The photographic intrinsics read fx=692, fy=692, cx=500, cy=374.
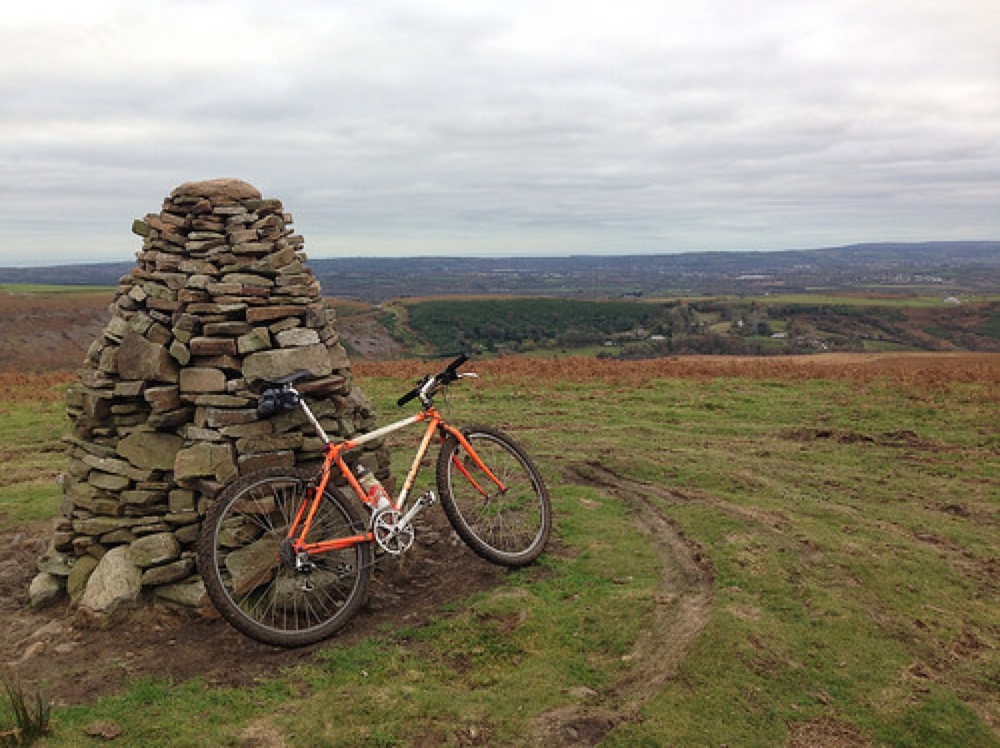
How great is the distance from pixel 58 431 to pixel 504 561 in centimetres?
1519

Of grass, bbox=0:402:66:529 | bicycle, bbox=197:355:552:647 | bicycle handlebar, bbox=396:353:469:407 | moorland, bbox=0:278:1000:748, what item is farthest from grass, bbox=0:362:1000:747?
bicycle handlebar, bbox=396:353:469:407

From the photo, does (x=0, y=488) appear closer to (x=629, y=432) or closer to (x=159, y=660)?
(x=159, y=660)

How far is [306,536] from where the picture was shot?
698 centimetres

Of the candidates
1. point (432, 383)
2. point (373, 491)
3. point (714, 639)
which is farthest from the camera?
point (432, 383)

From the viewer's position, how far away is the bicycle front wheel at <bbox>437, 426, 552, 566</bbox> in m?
7.82

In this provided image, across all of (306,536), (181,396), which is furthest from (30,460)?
(306,536)

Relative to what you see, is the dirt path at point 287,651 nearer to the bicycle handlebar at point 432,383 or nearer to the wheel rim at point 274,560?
the wheel rim at point 274,560

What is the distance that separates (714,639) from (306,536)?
4.06 metres

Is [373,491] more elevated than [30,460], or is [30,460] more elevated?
[373,491]

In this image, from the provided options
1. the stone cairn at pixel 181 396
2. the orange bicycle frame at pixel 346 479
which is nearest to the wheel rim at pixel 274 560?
the orange bicycle frame at pixel 346 479

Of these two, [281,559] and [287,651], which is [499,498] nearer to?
[281,559]

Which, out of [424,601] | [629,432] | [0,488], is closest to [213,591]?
[424,601]

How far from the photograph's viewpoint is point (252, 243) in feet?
26.3

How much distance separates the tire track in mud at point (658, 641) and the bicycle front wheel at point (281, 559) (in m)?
2.51
